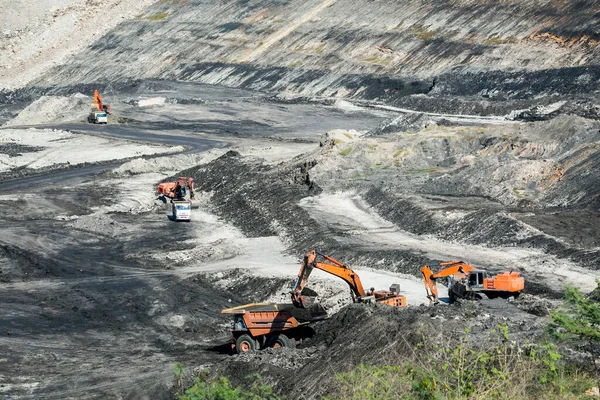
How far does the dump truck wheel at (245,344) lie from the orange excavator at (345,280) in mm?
1450

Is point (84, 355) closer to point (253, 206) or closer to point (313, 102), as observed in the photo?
point (253, 206)

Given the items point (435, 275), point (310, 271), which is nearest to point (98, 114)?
point (435, 275)

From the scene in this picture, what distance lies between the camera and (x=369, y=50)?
84.9 metres

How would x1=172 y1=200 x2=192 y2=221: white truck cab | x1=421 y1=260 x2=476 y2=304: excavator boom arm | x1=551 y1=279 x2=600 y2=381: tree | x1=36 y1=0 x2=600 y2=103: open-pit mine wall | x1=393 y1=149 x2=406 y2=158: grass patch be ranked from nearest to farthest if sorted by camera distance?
x1=551 y1=279 x2=600 y2=381: tree → x1=421 y1=260 x2=476 y2=304: excavator boom arm → x1=172 y1=200 x2=192 y2=221: white truck cab → x1=393 y1=149 x2=406 y2=158: grass patch → x1=36 y1=0 x2=600 y2=103: open-pit mine wall

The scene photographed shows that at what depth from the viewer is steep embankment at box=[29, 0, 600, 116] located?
6806 centimetres

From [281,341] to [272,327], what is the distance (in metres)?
0.44

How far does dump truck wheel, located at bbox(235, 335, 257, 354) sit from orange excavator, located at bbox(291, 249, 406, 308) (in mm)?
1450

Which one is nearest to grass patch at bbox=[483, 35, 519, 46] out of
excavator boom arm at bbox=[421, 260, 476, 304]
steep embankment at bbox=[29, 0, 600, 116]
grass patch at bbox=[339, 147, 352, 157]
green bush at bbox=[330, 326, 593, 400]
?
steep embankment at bbox=[29, 0, 600, 116]

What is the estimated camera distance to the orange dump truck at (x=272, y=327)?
22.1 metres

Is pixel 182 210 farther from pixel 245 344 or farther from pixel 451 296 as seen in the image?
pixel 245 344

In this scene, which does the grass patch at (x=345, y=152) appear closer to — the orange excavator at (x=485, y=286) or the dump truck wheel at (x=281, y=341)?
the orange excavator at (x=485, y=286)

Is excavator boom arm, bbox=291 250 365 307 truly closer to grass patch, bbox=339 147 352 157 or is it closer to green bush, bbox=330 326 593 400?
green bush, bbox=330 326 593 400

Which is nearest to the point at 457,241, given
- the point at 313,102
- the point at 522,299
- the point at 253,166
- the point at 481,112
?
the point at 522,299

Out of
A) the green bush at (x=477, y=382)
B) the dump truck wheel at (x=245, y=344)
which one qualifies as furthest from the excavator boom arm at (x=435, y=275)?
the green bush at (x=477, y=382)
